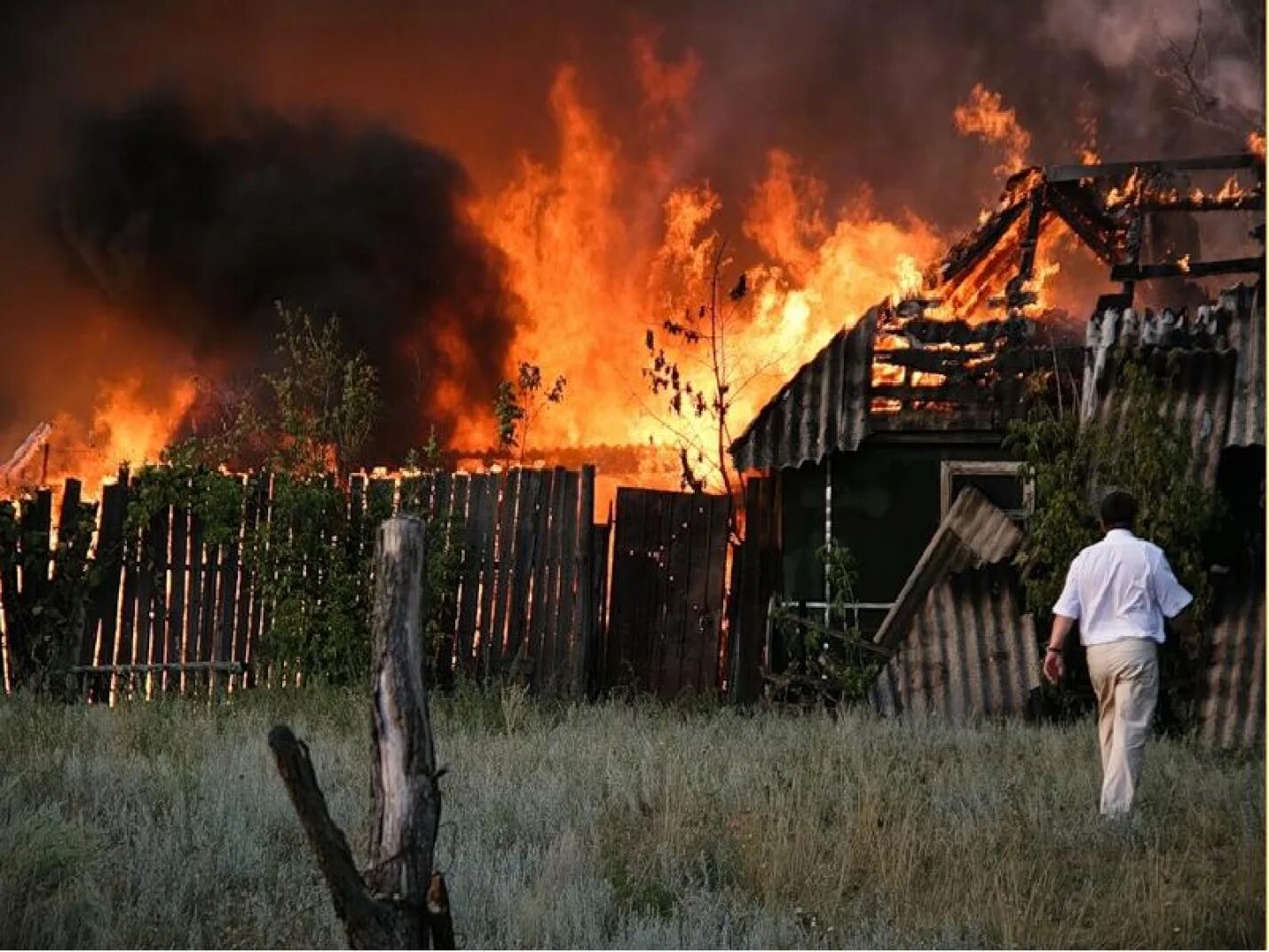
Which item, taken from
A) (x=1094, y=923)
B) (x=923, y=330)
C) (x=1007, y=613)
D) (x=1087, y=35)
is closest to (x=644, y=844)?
(x=1094, y=923)

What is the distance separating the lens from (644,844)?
23.4 ft

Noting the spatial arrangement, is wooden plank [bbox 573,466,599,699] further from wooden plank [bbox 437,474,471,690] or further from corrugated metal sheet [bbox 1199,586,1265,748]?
corrugated metal sheet [bbox 1199,586,1265,748]

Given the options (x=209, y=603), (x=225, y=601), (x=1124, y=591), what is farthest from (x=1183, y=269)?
(x=209, y=603)

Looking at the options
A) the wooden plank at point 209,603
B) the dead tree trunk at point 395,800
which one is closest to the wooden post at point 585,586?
the wooden plank at point 209,603

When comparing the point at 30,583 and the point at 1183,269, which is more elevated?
the point at 1183,269

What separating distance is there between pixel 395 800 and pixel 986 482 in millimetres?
10038

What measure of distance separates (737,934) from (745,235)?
1236 cm

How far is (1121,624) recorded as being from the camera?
27.1 feet

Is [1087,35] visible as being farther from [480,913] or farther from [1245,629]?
[480,913]

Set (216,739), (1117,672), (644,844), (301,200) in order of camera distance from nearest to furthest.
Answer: (644,844) → (1117,672) → (216,739) → (301,200)

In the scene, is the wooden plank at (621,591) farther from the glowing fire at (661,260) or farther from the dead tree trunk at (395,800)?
the dead tree trunk at (395,800)

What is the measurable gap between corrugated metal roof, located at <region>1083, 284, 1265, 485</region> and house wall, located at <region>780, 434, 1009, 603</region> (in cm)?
155

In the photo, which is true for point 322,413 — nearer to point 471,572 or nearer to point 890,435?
point 471,572

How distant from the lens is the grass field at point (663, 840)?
589 cm
